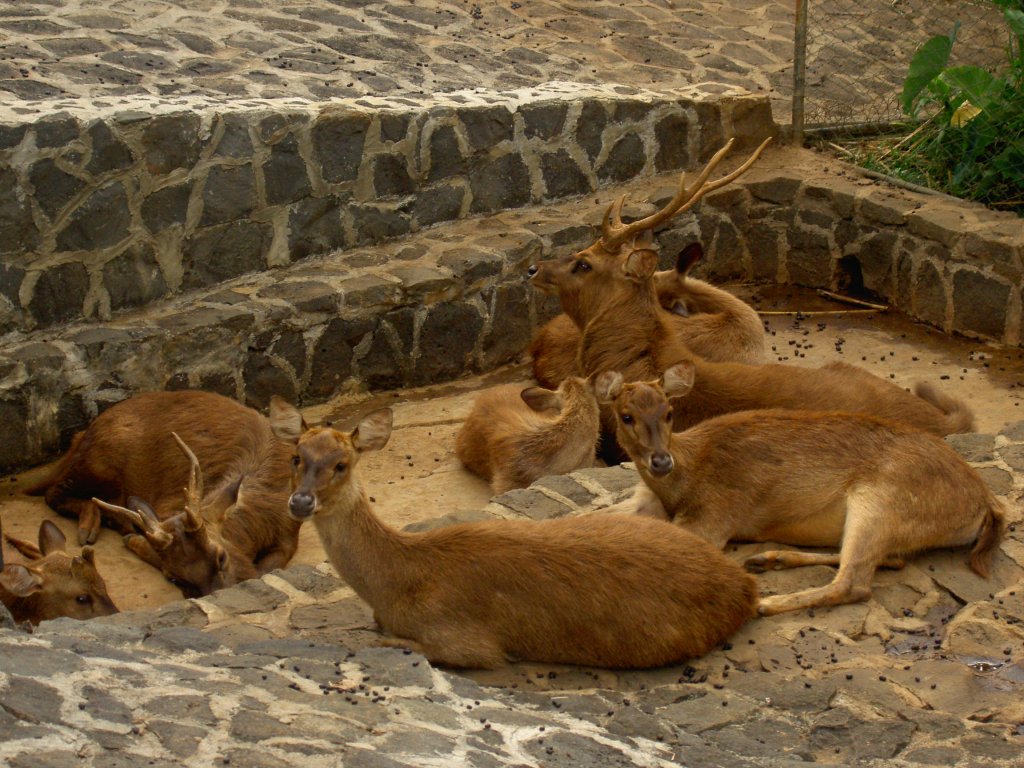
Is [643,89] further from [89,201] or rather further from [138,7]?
[89,201]

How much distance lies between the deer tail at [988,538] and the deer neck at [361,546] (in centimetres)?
259

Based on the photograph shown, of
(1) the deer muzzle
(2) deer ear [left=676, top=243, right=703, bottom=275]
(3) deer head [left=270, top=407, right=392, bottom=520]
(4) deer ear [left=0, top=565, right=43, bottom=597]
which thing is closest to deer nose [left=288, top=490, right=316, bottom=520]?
(3) deer head [left=270, top=407, right=392, bottom=520]

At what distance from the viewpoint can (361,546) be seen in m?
6.30

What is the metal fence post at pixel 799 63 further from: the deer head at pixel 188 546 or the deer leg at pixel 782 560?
the deer head at pixel 188 546

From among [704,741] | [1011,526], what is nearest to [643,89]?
[1011,526]

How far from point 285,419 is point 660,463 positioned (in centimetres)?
172

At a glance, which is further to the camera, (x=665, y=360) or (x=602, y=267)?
(x=602, y=267)

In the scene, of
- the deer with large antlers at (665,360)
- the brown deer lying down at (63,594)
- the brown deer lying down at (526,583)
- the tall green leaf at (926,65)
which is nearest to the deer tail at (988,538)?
the brown deer lying down at (526,583)

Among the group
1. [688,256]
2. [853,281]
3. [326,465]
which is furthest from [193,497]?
[853,281]

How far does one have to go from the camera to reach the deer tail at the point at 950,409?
8797 mm

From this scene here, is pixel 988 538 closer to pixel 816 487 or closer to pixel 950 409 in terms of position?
pixel 816 487

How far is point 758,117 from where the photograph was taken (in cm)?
1319

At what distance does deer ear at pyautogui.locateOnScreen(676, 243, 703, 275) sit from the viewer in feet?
33.8

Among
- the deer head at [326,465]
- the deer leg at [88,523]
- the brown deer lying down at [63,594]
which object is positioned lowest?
the deer leg at [88,523]
